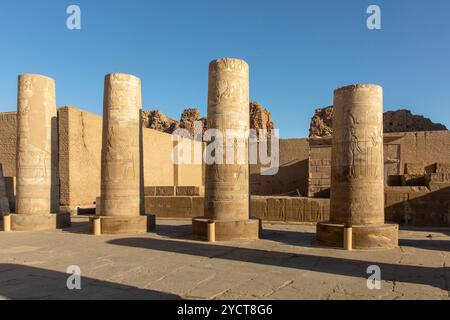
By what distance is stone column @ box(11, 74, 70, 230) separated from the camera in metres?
11.9

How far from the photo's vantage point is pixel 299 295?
5027 millimetres

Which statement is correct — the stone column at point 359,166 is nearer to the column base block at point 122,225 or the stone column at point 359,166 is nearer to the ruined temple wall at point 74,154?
the column base block at point 122,225

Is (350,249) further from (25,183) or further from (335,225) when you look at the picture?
(25,183)

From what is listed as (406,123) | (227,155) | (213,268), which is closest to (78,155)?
(227,155)

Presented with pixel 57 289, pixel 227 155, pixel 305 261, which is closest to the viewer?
pixel 57 289

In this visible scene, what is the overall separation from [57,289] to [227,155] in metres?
5.48

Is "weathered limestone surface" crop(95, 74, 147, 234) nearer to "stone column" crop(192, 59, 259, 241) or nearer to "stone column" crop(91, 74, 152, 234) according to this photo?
"stone column" crop(91, 74, 152, 234)

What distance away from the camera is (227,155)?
995 cm

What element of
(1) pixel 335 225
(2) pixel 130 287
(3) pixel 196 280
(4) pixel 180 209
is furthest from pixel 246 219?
(4) pixel 180 209

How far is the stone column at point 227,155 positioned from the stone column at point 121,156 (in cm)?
230

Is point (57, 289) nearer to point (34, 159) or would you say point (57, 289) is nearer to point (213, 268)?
point (213, 268)

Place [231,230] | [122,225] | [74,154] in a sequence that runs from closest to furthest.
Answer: [231,230]
[122,225]
[74,154]

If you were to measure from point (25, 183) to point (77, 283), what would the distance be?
7583 mm

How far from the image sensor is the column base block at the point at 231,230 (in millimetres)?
9539
